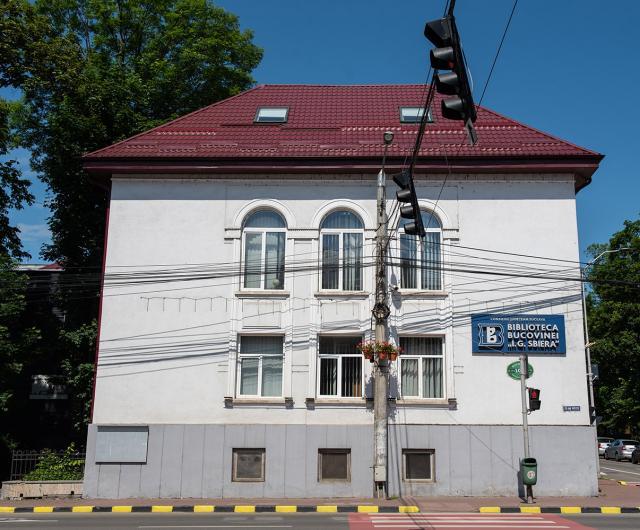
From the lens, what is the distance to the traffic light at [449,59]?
631 cm

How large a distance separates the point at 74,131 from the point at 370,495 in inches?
604

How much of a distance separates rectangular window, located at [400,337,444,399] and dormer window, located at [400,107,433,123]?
6.85 metres

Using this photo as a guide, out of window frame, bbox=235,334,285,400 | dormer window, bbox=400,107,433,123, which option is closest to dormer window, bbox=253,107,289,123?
dormer window, bbox=400,107,433,123

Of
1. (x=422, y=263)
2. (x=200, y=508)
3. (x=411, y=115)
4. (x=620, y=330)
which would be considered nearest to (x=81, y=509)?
(x=200, y=508)

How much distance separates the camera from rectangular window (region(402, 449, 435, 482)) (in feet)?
55.2

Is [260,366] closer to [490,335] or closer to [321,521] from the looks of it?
[321,521]

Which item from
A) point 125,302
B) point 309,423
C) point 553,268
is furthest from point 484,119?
point 125,302

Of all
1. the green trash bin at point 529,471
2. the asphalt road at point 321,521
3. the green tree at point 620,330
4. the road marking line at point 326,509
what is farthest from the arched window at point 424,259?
the green tree at point 620,330

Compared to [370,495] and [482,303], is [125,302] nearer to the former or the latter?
[370,495]

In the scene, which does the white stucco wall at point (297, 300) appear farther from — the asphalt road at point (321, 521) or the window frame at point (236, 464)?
the asphalt road at point (321, 521)

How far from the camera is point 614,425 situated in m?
45.9

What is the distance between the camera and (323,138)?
19.2 metres

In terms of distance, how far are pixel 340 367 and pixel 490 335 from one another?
158 inches

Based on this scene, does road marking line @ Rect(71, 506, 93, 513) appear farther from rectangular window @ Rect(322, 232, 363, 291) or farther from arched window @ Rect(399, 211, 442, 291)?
arched window @ Rect(399, 211, 442, 291)
